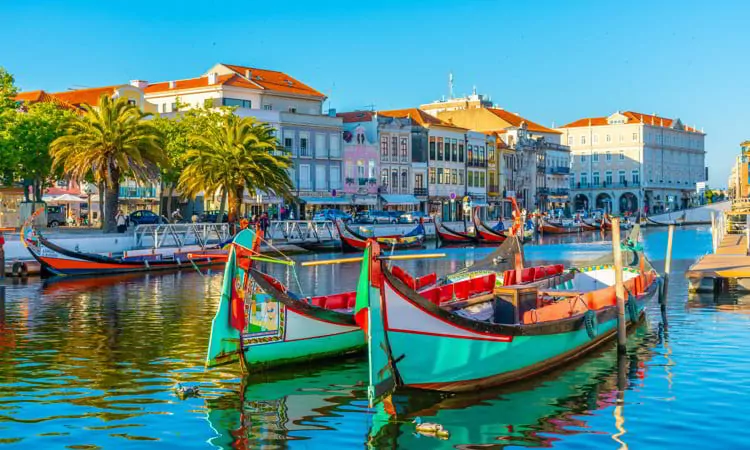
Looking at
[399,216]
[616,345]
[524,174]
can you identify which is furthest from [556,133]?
[616,345]

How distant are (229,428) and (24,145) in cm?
3845

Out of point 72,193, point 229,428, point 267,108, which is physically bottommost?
point 229,428

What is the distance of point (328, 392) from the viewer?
16234mm

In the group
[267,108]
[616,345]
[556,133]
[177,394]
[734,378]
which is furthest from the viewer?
[556,133]

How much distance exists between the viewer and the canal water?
13453mm

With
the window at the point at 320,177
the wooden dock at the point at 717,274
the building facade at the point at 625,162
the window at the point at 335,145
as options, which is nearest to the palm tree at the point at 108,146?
the wooden dock at the point at 717,274

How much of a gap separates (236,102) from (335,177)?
10741mm

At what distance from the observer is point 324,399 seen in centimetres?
1576

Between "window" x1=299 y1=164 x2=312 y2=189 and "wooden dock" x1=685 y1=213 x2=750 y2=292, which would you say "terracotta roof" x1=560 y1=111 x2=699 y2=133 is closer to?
"window" x1=299 y1=164 x2=312 y2=189

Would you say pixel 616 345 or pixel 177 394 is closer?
pixel 177 394

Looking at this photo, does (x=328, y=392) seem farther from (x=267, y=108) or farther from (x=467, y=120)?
(x=467, y=120)

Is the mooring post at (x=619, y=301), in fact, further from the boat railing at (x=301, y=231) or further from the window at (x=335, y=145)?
the window at (x=335, y=145)

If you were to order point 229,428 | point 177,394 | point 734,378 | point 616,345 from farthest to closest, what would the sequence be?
point 616,345
point 734,378
point 177,394
point 229,428

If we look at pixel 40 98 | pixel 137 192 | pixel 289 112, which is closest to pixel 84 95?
pixel 40 98
